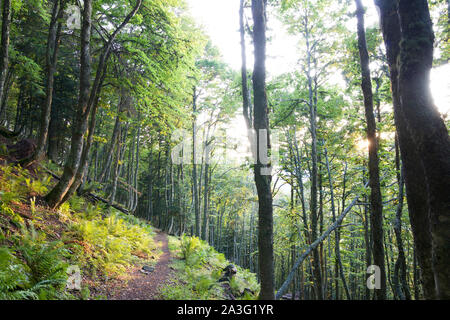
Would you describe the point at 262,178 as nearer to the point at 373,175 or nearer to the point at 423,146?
the point at 373,175

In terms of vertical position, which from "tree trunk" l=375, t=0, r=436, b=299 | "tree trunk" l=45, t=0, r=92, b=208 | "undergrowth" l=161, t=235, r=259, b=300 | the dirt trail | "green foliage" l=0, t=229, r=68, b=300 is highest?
"tree trunk" l=45, t=0, r=92, b=208

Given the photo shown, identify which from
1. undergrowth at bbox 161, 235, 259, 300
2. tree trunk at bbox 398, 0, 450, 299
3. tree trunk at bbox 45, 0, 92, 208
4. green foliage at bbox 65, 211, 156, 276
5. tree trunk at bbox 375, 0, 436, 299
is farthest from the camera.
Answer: tree trunk at bbox 45, 0, 92, 208

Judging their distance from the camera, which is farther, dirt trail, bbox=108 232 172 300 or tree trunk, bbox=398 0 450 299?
dirt trail, bbox=108 232 172 300

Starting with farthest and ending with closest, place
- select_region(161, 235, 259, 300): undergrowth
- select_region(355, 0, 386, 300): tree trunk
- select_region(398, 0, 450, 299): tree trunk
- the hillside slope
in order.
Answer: select_region(161, 235, 259, 300): undergrowth < select_region(355, 0, 386, 300): tree trunk < the hillside slope < select_region(398, 0, 450, 299): tree trunk

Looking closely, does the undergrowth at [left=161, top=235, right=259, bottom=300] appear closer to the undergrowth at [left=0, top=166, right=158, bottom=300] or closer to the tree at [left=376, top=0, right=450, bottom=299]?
the undergrowth at [left=0, top=166, right=158, bottom=300]

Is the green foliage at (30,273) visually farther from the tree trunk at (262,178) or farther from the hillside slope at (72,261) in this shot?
the tree trunk at (262,178)

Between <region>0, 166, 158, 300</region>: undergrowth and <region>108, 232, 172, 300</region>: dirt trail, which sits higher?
<region>0, 166, 158, 300</region>: undergrowth

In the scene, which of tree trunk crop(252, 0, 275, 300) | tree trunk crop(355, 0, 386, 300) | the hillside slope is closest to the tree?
tree trunk crop(355, 0, 386, 300)

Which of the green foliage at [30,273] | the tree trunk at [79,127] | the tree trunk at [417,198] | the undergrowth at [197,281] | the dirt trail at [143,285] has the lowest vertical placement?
the undergrowth at [197,281]

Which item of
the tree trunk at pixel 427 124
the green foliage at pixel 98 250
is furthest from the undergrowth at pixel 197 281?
the tree trunk at pixel 427 124

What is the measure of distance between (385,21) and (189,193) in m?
23.9
